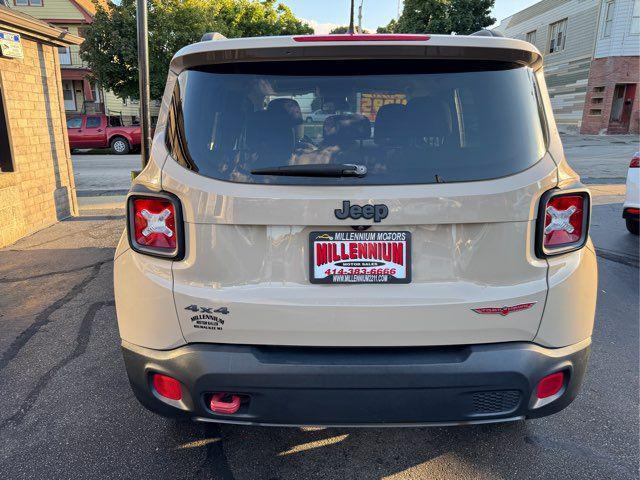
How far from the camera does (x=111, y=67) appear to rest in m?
23.7

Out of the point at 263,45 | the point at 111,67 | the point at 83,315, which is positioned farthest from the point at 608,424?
the point at 111,67

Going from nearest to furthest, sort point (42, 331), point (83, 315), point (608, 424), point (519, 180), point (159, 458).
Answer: point (519, 180), point (159, 458), point (608, 424), point (42, 331), point (83, 315)

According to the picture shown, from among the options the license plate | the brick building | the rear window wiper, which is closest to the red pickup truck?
the brick building

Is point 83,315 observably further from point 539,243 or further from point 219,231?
point 539,243

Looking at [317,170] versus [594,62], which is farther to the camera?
[594,62]

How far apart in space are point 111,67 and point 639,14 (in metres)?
25.9

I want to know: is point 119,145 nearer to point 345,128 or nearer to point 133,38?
point 133,38

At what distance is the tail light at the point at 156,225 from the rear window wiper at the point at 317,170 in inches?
14.5

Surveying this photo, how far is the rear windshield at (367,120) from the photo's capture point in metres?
1.92

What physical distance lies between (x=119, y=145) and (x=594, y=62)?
24157mm

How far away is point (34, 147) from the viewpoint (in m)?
7.19

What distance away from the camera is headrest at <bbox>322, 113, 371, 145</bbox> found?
198 cm

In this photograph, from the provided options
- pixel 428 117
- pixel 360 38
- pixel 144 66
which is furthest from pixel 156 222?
pixel 144 66

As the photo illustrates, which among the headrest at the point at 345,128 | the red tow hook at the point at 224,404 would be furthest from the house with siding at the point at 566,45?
the red tow hook at the point at 224,404
